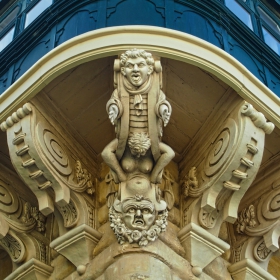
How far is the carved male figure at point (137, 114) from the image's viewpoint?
5.91 m

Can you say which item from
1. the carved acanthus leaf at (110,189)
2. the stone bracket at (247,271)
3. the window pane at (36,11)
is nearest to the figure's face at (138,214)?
the carved acanthus leaf at (110,189)

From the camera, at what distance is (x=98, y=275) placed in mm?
6031

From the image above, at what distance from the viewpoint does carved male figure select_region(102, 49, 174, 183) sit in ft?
19.4

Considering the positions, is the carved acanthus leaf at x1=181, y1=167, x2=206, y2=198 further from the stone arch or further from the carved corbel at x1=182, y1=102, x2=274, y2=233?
the stone arch

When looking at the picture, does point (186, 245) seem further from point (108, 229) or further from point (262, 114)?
point (262, 114)

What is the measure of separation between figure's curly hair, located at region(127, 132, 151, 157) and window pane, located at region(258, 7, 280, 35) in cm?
437

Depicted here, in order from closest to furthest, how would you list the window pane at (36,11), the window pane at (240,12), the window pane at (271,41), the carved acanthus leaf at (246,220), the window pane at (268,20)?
the carved acanthus leaf at (246,220)
the window pane at (240,12)
the window pane at (36,11)
the window pane at (271,41)
the window pane at (268,20)

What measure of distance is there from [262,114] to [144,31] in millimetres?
1400

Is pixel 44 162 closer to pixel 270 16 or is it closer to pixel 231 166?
pixel 231 166

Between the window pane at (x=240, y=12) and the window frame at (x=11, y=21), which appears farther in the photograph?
the window frame at (x=11, y=21)

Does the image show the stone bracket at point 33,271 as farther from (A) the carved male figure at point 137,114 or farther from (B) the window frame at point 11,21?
(B) the window frame at point 11,21

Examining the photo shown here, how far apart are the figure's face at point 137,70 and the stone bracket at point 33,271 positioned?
2.13 m

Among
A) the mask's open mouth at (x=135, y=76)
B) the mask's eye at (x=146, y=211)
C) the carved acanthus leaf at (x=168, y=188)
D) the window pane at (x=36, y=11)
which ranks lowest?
the mask's eye at (x=146, y=211)

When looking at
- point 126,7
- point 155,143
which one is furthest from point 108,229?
point 126,7
